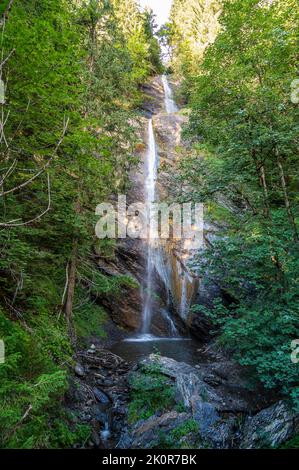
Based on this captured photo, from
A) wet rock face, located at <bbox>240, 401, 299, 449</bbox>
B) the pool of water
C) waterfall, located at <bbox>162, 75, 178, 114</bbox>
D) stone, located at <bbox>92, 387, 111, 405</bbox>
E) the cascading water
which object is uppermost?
waterfall, located at <bbox>162, 75, 178, 114</bbox>

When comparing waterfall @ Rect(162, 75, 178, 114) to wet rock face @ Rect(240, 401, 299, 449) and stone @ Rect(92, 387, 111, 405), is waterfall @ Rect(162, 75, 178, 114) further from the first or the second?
wet rock face @ Rect(240, 401, 299, 449)

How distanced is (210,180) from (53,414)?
591 centimetres

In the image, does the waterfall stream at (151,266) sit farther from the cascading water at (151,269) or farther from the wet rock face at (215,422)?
the wet rock face at (215,422)

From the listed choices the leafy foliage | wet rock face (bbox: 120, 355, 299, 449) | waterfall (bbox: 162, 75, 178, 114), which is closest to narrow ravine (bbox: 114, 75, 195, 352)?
wet rock face (bbox: 120, 355, 299, 449)

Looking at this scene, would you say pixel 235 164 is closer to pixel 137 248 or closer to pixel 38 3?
pixel 38 3

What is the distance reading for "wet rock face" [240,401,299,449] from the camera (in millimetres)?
4809

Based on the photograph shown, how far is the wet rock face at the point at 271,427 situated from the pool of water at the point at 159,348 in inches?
142

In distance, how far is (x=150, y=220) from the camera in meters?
14.5

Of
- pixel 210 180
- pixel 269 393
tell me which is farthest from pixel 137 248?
pixel 269 393

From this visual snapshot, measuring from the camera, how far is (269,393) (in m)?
6.16

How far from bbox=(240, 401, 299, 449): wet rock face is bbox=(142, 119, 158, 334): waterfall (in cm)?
661

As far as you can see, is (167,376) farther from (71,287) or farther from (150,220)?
(150,220)

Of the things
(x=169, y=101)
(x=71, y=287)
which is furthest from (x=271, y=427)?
(x=169, y=101)

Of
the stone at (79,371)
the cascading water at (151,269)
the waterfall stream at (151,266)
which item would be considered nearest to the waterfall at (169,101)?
the waterfall stream at (151,266)
